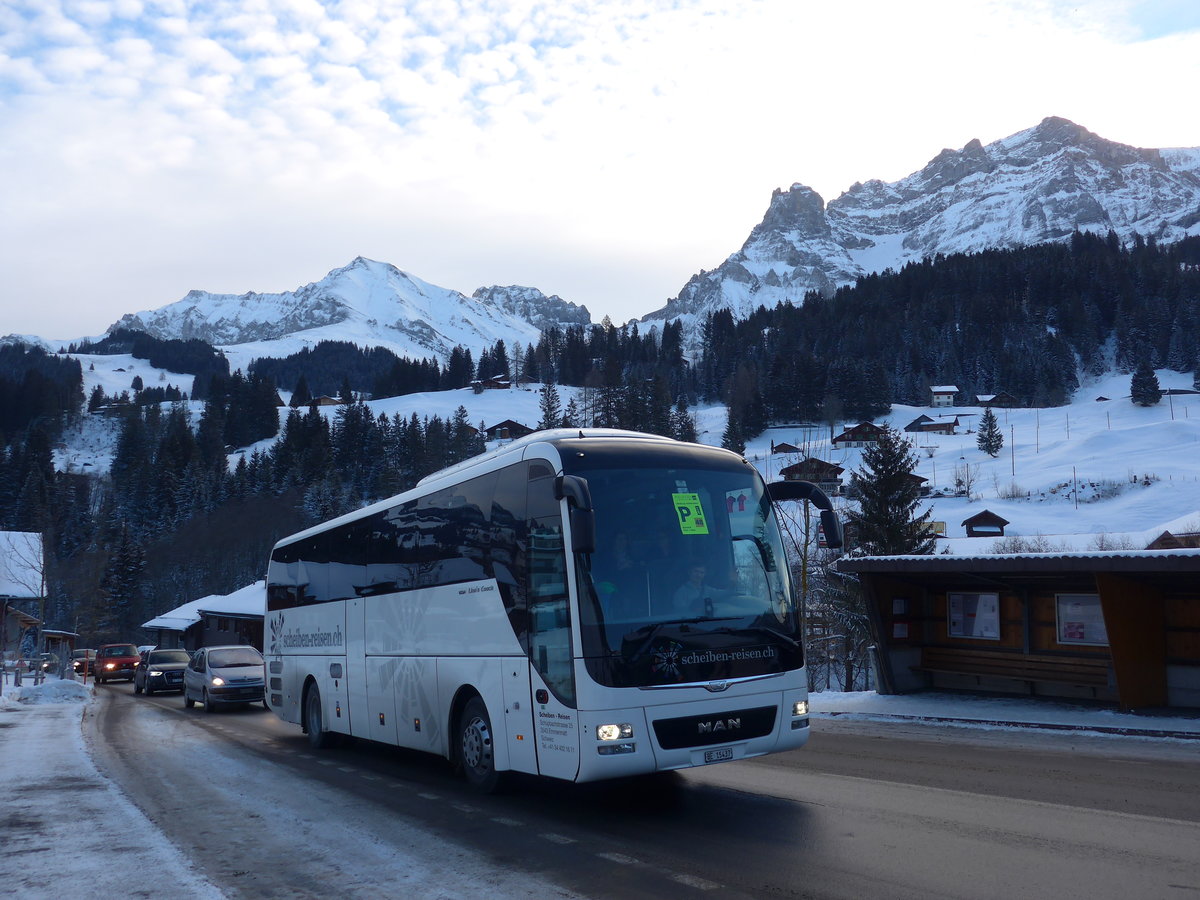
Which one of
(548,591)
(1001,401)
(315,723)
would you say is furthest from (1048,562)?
(1001,401)

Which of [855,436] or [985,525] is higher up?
[855,436]

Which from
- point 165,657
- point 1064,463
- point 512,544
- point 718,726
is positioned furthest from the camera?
point 1064,463

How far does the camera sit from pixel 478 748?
9766 millimetres

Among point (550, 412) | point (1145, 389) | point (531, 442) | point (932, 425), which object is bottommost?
point (531, 442)

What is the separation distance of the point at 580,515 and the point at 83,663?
5349 cm

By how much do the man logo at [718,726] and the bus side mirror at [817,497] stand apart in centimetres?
210

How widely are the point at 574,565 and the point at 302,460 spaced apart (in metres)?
130

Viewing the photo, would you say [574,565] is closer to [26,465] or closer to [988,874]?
[988,874]

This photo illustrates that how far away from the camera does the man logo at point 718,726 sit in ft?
26.5

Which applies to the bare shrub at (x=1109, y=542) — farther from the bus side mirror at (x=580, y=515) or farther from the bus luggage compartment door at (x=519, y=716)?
the bus side mirror at (x=580, y=515)

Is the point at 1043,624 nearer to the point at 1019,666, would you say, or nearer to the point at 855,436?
the point at 1019,666

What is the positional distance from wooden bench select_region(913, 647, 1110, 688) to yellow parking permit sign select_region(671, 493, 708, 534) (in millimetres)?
10034

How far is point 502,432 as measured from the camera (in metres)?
144

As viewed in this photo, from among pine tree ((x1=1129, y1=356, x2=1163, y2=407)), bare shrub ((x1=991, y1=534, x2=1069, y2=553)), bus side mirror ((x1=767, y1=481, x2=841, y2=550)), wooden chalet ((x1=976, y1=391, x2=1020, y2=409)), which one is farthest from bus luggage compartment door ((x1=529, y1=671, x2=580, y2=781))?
wooden chalet ((x1=976, y1=391, x2=1020, y2=409))
